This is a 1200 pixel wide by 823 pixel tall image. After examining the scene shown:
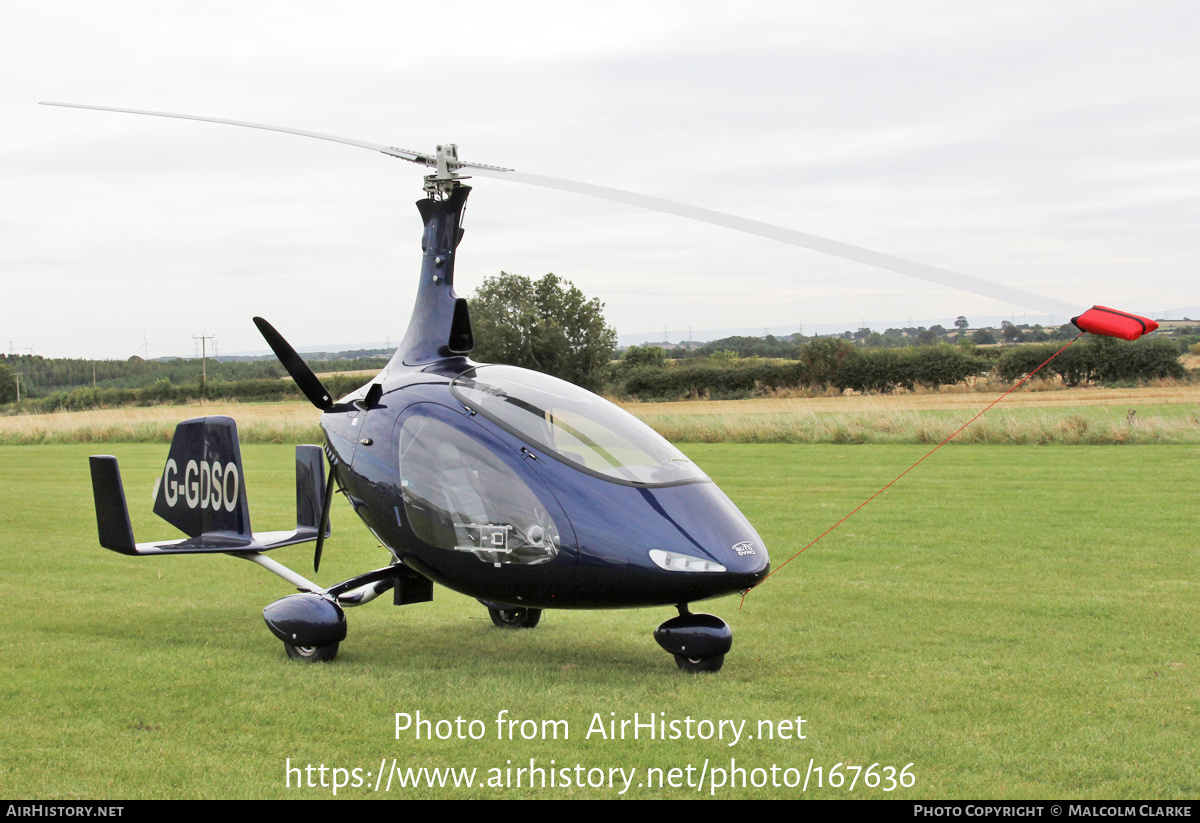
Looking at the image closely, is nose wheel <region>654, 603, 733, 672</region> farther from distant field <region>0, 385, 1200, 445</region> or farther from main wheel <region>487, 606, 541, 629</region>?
distant field <region>0, 385, 1200, 445</region>

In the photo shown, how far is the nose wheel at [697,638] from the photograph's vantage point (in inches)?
271

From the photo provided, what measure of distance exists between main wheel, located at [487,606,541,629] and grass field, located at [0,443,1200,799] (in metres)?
0.20

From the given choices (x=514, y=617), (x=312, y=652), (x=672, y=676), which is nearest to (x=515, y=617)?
(x=514, y=617)

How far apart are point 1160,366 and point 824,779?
45.3 m

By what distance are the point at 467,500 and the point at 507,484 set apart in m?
0.34

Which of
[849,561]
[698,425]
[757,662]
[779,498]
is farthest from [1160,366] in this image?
[757,662]

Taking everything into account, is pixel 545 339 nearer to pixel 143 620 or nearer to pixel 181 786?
pixel 143 620

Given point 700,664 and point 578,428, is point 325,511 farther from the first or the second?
point 700,664

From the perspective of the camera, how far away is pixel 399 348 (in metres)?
8.20

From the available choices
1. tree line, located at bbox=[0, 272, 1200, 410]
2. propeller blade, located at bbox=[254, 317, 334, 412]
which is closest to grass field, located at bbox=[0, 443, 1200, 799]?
propeller blade, located at bbox=[254, 317, 334, 412]

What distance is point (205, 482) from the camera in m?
9.29

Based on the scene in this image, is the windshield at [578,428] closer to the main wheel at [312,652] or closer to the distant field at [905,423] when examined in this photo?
the main wheel at [312,652]

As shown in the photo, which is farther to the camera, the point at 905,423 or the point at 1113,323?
the point at 905,423

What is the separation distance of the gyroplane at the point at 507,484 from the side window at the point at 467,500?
0.01 metres
